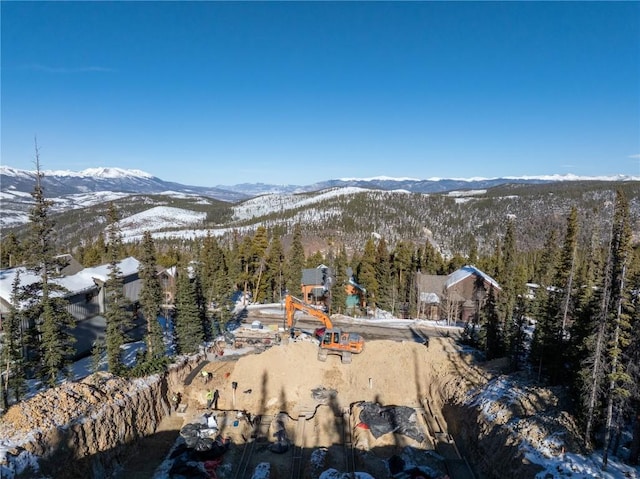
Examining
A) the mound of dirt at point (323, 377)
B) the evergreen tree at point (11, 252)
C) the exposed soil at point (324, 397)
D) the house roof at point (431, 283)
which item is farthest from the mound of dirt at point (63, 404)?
the evergreen tree at point (11, 252)

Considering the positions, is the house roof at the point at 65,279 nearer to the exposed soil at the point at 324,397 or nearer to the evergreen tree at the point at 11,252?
the exposed soil at the point at 324,397

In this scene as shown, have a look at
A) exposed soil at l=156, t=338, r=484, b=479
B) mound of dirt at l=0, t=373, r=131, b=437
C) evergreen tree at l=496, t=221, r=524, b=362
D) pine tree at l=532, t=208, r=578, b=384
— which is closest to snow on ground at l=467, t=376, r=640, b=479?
exposed soil at l=156, t=338, r=484, b=479

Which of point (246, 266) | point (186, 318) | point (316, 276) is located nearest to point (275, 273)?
point (246, 266)

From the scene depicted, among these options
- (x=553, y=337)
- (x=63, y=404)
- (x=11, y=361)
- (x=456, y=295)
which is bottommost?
(x=456, y=295)

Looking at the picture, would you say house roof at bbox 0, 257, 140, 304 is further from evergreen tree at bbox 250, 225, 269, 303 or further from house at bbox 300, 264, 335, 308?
house at bbox 300, 264, 335, 308

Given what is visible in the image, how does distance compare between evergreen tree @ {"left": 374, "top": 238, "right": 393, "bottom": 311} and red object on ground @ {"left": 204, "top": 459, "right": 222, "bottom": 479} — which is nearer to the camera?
red object on ground @ {"left": 204, "top": 459, "right": 222, "bottom": 479}

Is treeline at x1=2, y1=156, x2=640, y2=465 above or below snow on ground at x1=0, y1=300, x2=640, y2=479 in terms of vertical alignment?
above

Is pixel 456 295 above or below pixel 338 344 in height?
below

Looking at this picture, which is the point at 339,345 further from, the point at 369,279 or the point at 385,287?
the point at 385,287

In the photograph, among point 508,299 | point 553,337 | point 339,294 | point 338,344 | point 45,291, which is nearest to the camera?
point 45,291
